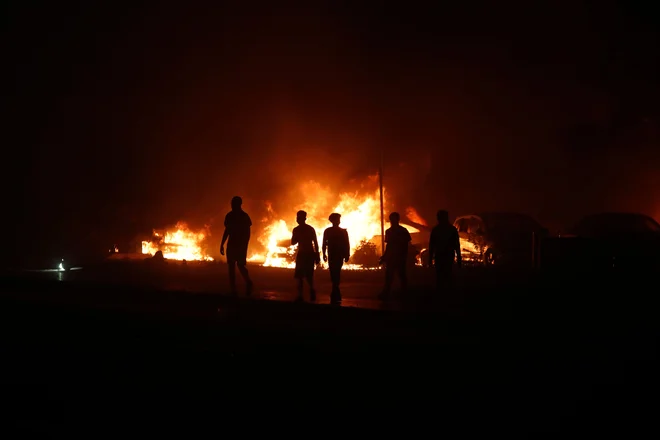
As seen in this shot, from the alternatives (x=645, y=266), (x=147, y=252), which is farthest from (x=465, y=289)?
(x=147, y=252)

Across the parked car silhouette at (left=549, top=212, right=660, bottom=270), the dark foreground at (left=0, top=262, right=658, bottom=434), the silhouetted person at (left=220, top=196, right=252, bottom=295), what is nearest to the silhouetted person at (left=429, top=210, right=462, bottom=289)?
the dark foreground at (left=0, top=262, right=658, bottom=434)

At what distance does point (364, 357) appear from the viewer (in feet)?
28.6

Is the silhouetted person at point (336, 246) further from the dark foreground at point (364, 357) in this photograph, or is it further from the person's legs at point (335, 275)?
the dark foreground at point (364, 357)

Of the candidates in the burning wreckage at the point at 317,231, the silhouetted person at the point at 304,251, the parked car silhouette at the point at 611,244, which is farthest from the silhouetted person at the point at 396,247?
the burning wreckage at the point at 317,231

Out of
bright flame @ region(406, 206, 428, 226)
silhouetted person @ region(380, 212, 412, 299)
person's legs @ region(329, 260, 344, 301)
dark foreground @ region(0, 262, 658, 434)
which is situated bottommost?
dark foreground @ region(0, 262, 658, 434)

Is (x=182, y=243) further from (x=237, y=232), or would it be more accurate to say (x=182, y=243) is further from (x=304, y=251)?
(x=304, y=251)

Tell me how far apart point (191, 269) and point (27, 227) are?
963 inches

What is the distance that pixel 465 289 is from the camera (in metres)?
14.1

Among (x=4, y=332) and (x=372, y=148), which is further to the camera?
(x=372, y=148)

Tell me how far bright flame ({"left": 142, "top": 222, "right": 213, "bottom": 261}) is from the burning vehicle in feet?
42.2

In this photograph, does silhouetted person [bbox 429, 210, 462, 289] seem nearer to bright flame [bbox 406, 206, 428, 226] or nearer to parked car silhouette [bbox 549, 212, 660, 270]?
parked car silhouette [bbox 549, 212, 660, 270]

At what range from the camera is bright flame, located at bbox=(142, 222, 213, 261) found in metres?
30.2

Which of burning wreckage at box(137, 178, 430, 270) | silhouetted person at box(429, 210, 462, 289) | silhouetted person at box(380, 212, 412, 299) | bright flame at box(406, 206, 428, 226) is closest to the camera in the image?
silhouetted person at box(429, 210, 462, 289)

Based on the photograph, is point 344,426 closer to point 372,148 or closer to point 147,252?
point 372,148
